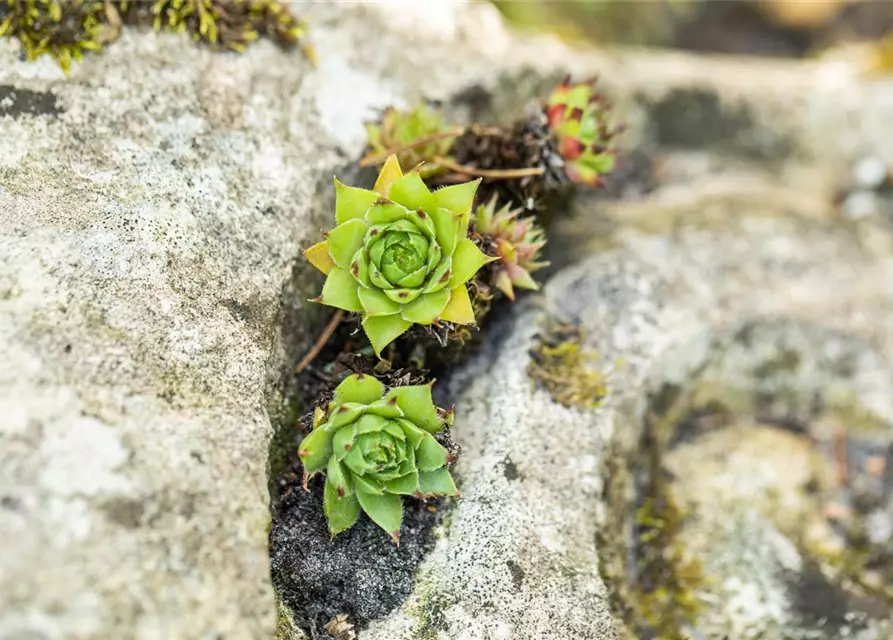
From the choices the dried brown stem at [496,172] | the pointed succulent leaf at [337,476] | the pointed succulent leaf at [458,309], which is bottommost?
the pointed succulent leaf at [337,476]

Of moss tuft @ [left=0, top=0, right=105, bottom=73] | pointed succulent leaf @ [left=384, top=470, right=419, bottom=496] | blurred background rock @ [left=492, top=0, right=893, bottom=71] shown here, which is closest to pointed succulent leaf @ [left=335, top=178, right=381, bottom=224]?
pointed succulent leaf @ [left=384, top=470, right=419, bottom=496]

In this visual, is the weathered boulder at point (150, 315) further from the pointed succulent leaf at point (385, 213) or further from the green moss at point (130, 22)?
the pointed succulent leaf at point (385, 213)

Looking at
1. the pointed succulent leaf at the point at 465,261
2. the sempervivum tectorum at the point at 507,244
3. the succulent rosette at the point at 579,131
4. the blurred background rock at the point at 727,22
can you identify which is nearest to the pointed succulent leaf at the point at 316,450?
the pointed succulent leaf at the point at 465,261

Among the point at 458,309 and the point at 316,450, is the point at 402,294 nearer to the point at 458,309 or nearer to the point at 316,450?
the point at 458,309

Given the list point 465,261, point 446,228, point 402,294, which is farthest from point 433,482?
point 446,228

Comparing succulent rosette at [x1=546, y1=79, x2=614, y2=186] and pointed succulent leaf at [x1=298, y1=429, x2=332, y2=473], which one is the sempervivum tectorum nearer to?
succulent rosette at [x1=546, y1=79, x2=614, y2=186]

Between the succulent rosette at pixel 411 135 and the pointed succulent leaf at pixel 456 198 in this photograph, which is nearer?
the pointed succulent leaf at pixel 456 198

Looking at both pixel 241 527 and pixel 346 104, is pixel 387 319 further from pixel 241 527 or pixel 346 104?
pixel 346 104
